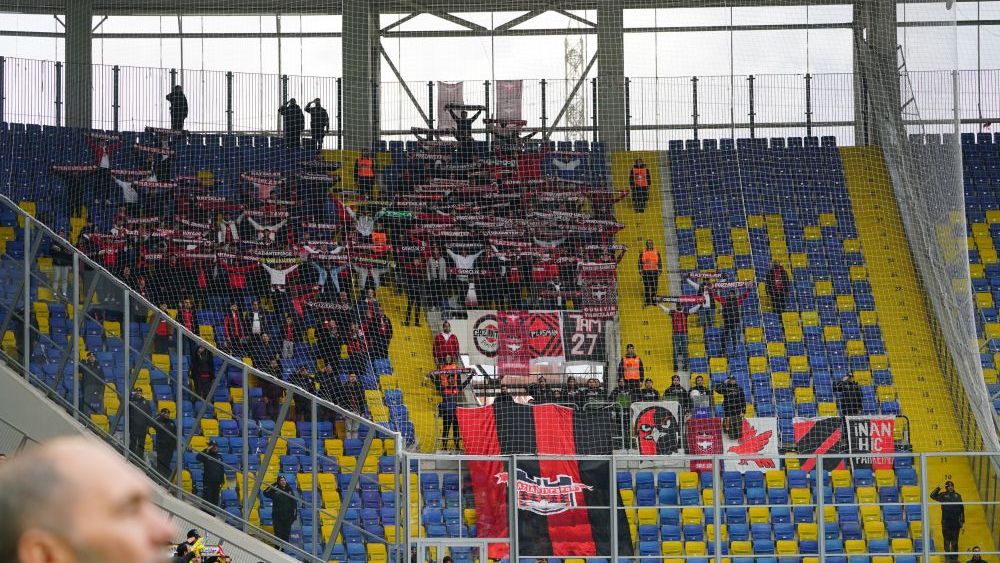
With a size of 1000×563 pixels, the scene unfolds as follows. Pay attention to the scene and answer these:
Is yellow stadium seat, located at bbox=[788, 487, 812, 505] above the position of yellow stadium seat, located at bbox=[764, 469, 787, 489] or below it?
below

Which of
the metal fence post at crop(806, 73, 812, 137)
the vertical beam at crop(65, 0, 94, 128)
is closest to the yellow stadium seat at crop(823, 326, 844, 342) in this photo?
the metal fence post at crop(806, 73, 812, 137)

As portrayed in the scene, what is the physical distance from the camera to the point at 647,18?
24875 millimetres

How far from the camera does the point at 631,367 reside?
61.0 ft

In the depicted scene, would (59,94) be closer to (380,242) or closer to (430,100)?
(430,100)

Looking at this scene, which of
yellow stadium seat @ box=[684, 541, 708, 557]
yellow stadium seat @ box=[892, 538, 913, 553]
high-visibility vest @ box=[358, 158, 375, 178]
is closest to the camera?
yellow stadium seat @ box=[684, 541, 708, 557]

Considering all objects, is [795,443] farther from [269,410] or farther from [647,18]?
[647,18]

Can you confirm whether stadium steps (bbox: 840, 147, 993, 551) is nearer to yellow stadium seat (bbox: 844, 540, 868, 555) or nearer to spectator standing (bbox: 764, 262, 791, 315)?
yellow stadium seat (bbox: 844, 540, 868, 555)

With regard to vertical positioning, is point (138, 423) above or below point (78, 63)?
below

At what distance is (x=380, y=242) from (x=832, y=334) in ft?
23.2

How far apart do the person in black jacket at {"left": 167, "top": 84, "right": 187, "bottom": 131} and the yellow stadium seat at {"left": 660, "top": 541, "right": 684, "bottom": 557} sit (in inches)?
443

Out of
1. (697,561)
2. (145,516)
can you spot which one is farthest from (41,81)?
(145,516)

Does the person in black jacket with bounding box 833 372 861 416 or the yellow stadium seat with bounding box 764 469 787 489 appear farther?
the person in black jacket with bounding box 833 372 861 416

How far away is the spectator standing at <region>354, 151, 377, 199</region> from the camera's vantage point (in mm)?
22047

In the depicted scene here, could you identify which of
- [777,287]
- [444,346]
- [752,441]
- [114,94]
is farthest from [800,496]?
[114,94]
